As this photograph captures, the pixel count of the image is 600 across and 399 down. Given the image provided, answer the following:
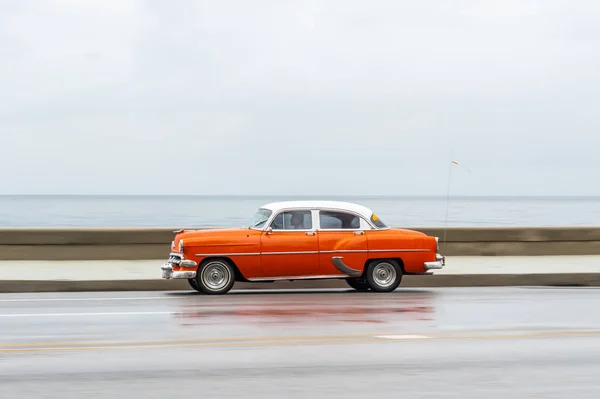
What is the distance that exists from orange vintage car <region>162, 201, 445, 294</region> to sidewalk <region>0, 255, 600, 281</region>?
184 centimetres

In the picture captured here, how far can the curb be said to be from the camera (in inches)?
693

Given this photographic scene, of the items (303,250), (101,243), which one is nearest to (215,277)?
(303,250)

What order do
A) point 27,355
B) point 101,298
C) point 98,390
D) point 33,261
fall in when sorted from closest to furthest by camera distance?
1. point 98,390
2. point 27,355
3. point 101,298
4. point 33,261

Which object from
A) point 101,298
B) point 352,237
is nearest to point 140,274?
point 101,298

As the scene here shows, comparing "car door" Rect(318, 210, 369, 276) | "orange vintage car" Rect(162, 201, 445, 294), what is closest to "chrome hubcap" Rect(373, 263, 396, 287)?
"orange vintage car" Rect(162, 201, 445, 294)

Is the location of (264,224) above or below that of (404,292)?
above

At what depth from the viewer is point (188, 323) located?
12586mm

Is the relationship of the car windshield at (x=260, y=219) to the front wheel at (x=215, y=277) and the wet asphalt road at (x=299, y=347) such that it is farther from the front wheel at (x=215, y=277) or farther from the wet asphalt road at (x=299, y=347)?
the wet asphalt road at (x=299, y=347)

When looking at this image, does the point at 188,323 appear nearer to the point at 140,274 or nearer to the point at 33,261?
the point at 140,274

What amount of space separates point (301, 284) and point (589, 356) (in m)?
9.65

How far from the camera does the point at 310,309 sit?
47.2 ft

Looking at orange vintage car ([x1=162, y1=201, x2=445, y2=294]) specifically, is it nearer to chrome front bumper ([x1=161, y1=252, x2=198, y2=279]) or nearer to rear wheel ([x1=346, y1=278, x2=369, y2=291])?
chrome front bumper ([x1=161, y1=252, x2=198, y2=279])

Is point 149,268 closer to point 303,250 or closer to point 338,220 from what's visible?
point 303,250

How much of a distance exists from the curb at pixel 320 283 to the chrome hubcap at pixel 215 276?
41.0 inches
